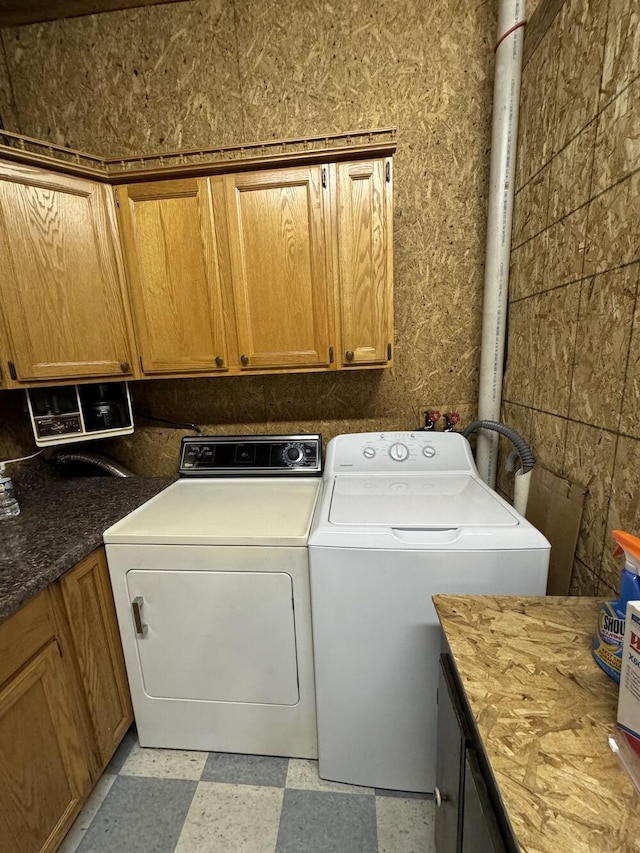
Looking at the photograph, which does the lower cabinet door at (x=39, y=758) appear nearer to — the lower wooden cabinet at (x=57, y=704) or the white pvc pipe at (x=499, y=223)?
the lower wooden cabinet at (x=57, y=704)

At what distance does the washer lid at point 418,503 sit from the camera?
114 cm

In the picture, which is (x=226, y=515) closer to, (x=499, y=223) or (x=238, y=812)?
(x=238, y=812)

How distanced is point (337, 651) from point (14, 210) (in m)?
1.86

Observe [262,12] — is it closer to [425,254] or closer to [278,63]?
[278,63]

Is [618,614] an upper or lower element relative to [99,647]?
upper

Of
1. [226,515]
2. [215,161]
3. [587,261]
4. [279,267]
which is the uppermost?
[215,161]

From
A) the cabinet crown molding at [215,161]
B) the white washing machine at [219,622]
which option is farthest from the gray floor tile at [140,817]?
the cabinet crown molding at [215,161]

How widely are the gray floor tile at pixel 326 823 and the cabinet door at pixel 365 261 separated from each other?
1.59m

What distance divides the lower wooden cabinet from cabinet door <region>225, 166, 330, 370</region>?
3.33 ft

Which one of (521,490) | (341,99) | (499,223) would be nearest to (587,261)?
(499,223)

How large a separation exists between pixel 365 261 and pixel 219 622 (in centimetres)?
144

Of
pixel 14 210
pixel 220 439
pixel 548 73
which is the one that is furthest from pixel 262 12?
pixel 220 439

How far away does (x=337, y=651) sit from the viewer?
117 centimetres

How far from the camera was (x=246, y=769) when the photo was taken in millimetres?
1374
